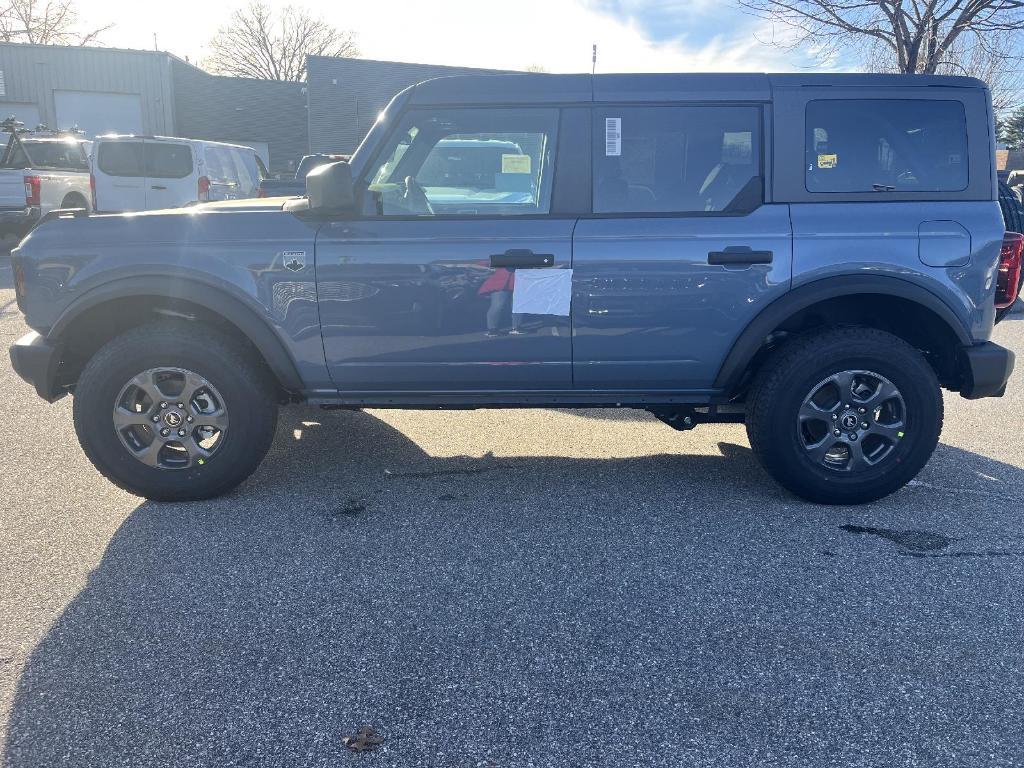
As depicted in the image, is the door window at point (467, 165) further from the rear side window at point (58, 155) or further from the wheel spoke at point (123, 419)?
the rear side window at point (58, 155)

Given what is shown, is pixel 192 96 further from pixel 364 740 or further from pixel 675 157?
pixel 364 740

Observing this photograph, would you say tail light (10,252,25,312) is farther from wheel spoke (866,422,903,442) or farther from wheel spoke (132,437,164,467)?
wheel spoke (866,422,903,442)

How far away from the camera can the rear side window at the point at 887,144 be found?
12.5 ft

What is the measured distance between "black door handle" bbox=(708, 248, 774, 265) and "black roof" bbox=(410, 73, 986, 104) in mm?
718

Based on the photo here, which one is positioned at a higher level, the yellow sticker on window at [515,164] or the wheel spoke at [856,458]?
the yellow sticker on window at [515,164]

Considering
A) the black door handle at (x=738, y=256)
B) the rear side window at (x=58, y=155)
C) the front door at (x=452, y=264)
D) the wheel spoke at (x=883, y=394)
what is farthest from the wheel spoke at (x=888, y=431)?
the rear side window at (x=58, y=155)

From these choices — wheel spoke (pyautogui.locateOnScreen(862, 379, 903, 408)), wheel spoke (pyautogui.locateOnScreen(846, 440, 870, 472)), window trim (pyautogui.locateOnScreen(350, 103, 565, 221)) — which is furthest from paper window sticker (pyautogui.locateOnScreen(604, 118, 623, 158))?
wheel spoke (pyautogui.locateOnScreen(846, 440, 870, 472))

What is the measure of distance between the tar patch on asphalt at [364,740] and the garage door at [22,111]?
34954mm

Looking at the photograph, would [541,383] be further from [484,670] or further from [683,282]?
[484,670]

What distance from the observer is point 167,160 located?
13.6 metres

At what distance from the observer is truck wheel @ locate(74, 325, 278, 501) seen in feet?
12.6

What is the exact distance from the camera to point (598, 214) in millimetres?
3795

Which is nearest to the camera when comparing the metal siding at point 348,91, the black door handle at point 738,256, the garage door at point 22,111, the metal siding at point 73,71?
the black door handle at point 738,256

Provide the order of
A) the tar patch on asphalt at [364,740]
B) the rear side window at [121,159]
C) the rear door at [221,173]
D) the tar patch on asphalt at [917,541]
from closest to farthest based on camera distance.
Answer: the tar patch on asphalt at [364,740] → the tar patch on asphalt at [917,541] → the rear side window at [121,159] → the rear door at [221,173]
